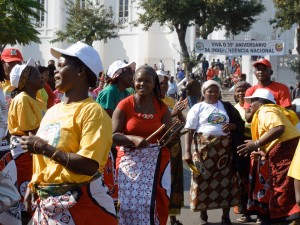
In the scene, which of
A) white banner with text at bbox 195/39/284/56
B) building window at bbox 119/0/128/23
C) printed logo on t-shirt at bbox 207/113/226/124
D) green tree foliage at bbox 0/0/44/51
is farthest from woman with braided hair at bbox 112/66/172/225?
building window at bbox 119/0/128/23

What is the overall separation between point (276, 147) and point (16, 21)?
9454 mm

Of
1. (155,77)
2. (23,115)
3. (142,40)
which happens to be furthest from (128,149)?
(142,40)

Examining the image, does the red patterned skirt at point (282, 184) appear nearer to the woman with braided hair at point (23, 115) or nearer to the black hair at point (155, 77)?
the black hair at point (155, 77)

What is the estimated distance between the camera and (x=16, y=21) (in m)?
15.6

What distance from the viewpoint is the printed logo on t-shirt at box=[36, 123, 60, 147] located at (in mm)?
3977

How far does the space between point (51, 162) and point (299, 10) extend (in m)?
25.6

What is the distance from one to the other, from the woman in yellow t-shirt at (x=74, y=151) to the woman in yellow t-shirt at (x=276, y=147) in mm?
3396

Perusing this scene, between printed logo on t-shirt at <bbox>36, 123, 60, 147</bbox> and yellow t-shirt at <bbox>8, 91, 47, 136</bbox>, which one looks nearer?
printed logo on t-shirt at <bbox>36, 123, 60, 147</bbox>

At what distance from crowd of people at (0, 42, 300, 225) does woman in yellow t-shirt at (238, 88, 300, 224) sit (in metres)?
0.01

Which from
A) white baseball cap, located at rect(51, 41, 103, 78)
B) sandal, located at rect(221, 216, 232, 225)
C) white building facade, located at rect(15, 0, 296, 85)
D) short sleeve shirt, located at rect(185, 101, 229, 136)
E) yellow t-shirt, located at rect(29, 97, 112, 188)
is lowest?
sandal, located at rect(221, 216, 232, 225)

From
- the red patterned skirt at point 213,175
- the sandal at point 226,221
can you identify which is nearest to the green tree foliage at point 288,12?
the red patterned skirt at point 213,175

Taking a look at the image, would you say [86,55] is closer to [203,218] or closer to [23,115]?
[23,115]

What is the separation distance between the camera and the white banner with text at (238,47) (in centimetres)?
2289

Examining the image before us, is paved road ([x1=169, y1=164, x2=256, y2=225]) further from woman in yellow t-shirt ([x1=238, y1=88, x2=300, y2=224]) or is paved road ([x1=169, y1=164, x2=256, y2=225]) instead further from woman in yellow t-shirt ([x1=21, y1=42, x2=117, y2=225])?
woman in yellow t-shirt ([x1=21, y1=42, x2=117, y2=225])
